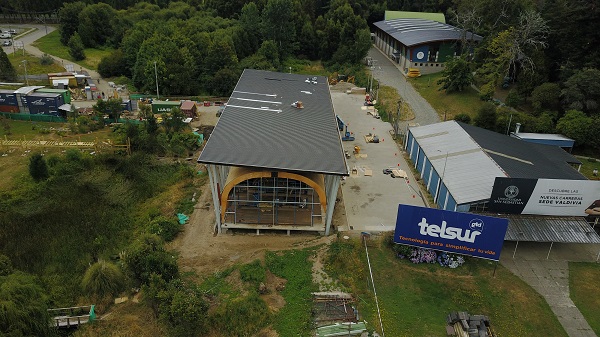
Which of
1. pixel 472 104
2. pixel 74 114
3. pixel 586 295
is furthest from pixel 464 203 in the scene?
pixel 74 114

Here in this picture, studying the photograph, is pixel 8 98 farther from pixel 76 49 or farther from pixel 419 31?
pixel 419 31

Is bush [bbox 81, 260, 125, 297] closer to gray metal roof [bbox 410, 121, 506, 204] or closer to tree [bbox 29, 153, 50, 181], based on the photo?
tree [bbox 29, 153, 50, 181]

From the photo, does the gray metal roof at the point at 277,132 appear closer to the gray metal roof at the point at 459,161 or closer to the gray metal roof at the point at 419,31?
the gray metal roof at the point at 459,161

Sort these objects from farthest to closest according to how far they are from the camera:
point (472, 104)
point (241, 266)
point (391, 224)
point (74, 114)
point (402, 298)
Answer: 1. point (472, 104)
2. point (74, 114)
3. point (391, 224)
4. point (241, 266)
5. point (402, 298)

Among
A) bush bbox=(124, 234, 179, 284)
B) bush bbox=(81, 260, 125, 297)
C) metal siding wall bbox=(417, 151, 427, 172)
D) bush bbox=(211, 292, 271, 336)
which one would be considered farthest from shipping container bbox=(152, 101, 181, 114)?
bush bbox=(211, 292, 271, 336)

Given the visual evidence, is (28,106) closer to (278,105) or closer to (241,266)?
(278,105)

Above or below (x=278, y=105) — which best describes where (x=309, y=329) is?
below

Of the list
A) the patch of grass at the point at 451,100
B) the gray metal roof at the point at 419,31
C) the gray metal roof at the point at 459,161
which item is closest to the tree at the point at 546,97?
the patch of grass at the point at 451,100
